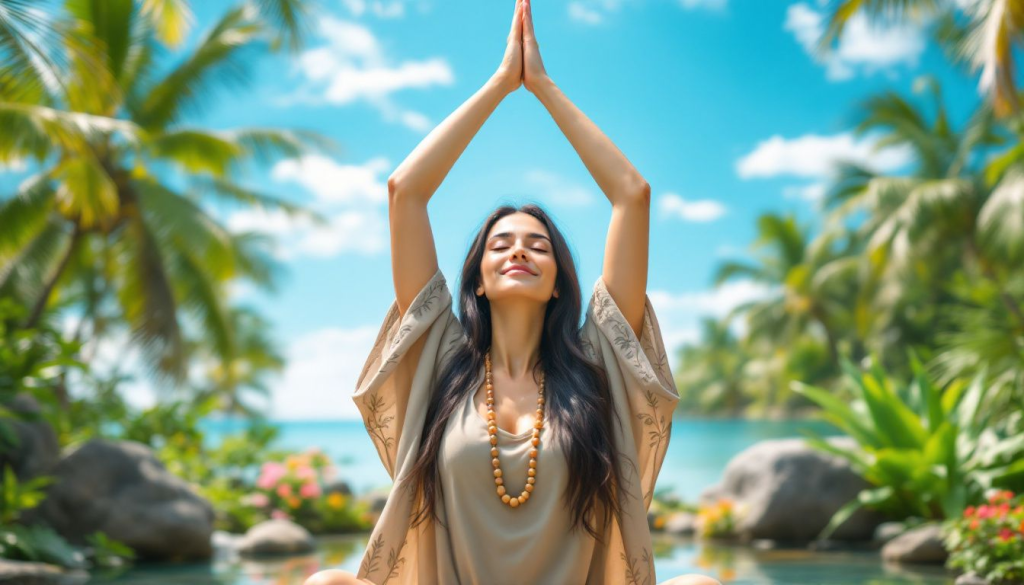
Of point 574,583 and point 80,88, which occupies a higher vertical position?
point 80,88

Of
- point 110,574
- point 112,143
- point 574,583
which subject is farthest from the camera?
point 112,143

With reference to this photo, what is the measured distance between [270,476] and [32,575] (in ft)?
13.1

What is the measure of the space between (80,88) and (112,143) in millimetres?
5941

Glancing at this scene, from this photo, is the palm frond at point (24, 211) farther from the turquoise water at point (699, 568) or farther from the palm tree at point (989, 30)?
the palm tree at point (989, 30)

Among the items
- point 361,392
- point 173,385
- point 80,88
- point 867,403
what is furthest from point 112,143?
point 361,392

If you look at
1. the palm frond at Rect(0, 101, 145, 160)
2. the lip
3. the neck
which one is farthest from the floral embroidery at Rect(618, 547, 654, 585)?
the palm frond at Rect(0, 101, 145, 160)

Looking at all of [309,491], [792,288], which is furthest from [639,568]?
[792,288]

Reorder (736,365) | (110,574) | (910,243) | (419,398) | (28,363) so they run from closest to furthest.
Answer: (419,398) → (110,574) → (28,363) → (910,243) → (736,365)

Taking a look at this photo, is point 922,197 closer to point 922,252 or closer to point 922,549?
point 922,252

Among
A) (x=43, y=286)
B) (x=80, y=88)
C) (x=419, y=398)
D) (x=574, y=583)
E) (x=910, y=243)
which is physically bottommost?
(x=574, y=583)

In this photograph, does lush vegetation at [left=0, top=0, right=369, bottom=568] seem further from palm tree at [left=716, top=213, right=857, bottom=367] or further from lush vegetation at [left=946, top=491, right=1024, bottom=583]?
palm tree at [left=716, top=213, right=857, bottom=367]

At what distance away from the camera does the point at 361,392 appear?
8.93 feet

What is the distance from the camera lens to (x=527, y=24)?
3.03 metres

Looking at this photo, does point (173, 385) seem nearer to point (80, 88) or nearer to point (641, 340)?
point (80, 88)
